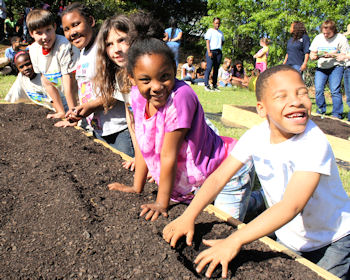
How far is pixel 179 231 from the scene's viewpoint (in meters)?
1.74

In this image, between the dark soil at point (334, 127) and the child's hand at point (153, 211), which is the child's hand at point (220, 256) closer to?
the child's hand at point (153, 211)

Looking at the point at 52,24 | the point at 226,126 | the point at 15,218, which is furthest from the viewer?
the point at 226,126

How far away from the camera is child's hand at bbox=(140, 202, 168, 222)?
2.01m

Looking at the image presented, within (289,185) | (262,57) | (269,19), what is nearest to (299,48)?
(262,57)

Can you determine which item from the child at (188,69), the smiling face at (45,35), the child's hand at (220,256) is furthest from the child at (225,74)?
the child's hand at (220,256)

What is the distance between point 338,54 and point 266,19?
981cm

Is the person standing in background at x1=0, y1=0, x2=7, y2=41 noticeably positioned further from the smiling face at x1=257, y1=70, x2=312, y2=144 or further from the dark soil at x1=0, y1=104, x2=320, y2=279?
the smiling face at x1=257, y1=70, x2=312, y2=144

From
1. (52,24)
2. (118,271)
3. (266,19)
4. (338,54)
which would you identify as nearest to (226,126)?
(338,54)

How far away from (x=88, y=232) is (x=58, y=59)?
2736 mm

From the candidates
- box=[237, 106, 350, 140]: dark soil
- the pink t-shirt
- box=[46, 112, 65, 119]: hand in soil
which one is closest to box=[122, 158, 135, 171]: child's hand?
the pink t-shirt

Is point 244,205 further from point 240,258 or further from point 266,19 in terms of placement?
point 266,19

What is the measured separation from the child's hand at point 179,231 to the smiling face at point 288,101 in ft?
2.31

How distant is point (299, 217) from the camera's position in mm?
1759

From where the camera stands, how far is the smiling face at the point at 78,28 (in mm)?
3148
